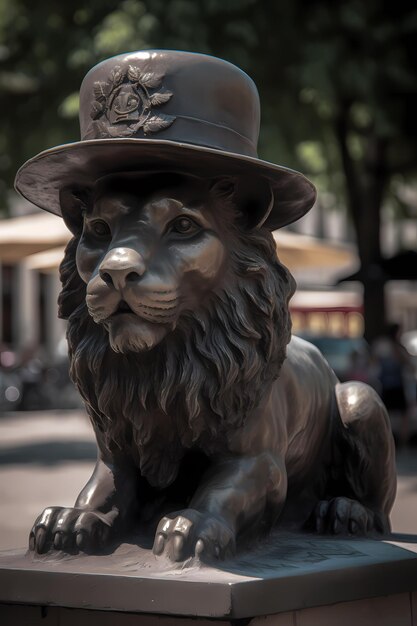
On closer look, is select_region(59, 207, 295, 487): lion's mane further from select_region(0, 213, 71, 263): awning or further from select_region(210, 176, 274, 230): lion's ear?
select_region(0, 213, 71, 263): awning

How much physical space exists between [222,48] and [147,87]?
8.70 meters

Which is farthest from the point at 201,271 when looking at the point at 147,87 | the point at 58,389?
the point at 58,389

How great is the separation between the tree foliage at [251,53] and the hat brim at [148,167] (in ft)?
26.0

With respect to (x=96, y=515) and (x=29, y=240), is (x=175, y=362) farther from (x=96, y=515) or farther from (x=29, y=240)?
(x=29, y=240)

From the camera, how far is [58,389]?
2214 cm

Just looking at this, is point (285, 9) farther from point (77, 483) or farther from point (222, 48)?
point (77, 483)

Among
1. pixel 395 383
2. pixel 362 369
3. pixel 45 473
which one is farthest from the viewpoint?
pixel 362 369

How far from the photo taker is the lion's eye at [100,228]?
118 inches

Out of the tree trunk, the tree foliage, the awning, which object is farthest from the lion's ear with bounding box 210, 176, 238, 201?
the tree trunk

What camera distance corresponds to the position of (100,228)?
300cm

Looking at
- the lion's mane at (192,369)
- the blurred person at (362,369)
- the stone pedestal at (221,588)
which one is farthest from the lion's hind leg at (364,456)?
the blurred person at (362,369)

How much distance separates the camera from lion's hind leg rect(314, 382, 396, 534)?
3475 mm

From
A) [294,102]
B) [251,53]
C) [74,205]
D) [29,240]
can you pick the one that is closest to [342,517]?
[74,205]

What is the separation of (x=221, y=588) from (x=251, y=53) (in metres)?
9.83
